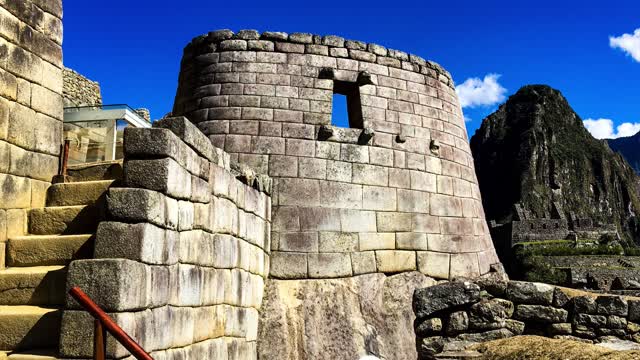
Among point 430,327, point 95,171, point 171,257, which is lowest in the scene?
point 430,327

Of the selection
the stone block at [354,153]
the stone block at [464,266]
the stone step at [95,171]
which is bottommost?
the stone block at [464,266]

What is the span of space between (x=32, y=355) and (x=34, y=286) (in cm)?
65

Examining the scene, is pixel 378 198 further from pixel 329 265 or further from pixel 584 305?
pixel 584 305

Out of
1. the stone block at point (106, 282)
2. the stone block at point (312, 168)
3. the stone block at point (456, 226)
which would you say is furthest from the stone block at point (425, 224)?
the stone block at point (106, 282)

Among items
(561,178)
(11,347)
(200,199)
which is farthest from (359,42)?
(561,178)

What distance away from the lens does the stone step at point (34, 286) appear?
4.32m

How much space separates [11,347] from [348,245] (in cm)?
509

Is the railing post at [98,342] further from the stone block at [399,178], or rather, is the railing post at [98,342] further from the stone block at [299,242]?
the stone block at [399,178]

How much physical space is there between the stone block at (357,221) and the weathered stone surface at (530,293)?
2.89 meters

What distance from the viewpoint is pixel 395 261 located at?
28.6ft

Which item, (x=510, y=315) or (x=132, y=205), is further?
(x=510, y=315)

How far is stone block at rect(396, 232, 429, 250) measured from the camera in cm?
884

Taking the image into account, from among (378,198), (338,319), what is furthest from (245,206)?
(378,198)

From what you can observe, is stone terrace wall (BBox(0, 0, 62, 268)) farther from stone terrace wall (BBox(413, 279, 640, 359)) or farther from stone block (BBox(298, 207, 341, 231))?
stone terrace wall (BBox(413, 279, 640, 359))
